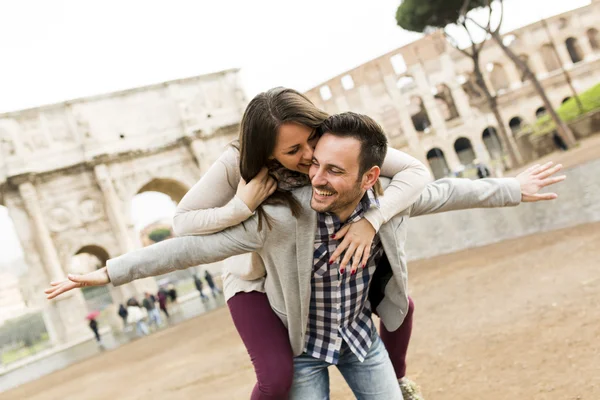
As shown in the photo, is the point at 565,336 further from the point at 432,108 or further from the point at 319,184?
the point at 432,108

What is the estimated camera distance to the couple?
172cm

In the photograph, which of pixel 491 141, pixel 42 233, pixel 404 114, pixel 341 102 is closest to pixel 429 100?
pixel 404 114

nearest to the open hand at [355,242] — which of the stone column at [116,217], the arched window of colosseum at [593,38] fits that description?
the stone column at [116,217]

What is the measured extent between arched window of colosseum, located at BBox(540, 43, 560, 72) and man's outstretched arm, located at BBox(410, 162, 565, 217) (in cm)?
3771

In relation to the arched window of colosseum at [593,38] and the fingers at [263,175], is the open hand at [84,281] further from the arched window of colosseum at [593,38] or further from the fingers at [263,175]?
the arched window of colosseum at [593,38]

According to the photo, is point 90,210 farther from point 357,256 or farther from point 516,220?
point 357,256

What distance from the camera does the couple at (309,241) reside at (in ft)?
5.63

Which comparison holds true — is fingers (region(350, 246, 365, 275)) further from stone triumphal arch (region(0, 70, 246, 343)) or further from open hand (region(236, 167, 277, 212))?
stone triumphal arch (region(0, 70, 246, 343))

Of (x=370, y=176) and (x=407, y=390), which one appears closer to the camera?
(x=370, y=176)

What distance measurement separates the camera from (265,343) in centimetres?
187

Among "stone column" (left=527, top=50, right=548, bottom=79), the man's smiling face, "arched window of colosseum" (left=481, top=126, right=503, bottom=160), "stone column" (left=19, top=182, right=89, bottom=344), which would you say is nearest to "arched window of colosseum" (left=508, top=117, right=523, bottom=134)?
"arched window of colosseum" (left=481, top=126, right=503, bottom=160)

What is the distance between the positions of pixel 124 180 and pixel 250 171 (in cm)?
2082

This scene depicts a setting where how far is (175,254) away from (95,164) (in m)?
20.4

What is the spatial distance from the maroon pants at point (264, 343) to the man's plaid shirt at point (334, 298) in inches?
4.9
